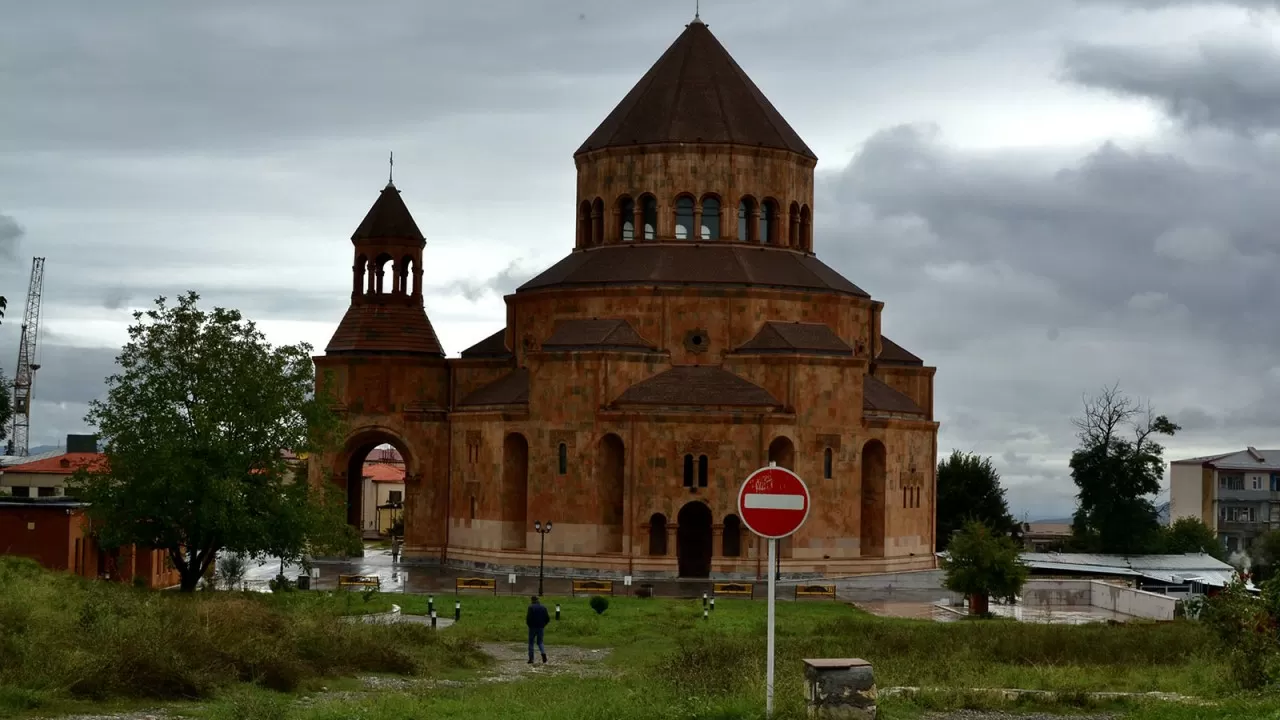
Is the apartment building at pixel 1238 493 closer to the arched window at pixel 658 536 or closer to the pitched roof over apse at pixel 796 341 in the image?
the pitched roof over apse at pixel 796 341

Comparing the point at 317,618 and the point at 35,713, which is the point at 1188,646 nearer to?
the point at 317,618

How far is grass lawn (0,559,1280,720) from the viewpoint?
896 inches

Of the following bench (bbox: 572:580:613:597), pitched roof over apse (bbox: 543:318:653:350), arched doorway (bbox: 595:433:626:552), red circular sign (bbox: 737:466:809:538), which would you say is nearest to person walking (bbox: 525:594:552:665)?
red circular sign (bbox: 737:466:809:538)

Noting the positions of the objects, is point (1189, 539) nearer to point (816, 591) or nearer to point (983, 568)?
point (816, 591)

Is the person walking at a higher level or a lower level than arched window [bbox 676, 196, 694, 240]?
lower

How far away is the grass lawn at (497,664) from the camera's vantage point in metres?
22.8

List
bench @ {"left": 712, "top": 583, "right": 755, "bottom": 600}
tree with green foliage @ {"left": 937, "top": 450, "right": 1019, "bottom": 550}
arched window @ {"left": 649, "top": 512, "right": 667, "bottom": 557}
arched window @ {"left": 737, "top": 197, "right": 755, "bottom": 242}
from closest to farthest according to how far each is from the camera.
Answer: bench @ {"left": 712, "top": 583, "right": 755, "bottom": 600} → arched window @ {"left": 649, "top": 512, "right": 667, "bottom": 557} → arched window @ {"left": 737, "top": 197, "right": 755, "bottom": 242} → tree with green foliage @ {"left": 937, "top": 450, "right": 1019, "bottom": 550}

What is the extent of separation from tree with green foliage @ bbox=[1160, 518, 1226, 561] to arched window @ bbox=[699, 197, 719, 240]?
108 ft

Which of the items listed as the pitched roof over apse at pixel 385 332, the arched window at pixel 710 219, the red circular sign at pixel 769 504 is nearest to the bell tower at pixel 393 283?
the pitched roof over apse at pixel 385 332

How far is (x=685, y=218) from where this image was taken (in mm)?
70250

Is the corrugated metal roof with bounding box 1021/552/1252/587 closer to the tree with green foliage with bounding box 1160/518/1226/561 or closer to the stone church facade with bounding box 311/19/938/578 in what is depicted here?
the tree with green foliage with bounding box 1160/518/1226/561

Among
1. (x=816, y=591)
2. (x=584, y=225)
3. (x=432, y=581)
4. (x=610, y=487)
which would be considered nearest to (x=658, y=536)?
(x=610, y=487)

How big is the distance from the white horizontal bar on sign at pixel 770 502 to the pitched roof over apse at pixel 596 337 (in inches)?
1729

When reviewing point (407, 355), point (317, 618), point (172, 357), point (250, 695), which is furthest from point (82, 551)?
point (250, 695)
